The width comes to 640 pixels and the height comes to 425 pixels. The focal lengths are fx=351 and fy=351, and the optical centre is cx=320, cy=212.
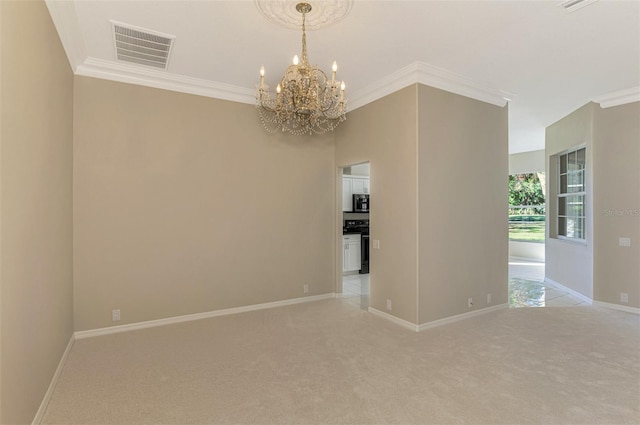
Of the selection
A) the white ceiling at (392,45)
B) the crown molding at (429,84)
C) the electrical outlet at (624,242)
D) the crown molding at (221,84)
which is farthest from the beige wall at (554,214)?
the crown molding at (429,84)

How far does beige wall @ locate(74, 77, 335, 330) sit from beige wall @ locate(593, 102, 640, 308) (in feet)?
12.9

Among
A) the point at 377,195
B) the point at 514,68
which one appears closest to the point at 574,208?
the point at 514,68

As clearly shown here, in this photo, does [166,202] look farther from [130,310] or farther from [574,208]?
[574,208]

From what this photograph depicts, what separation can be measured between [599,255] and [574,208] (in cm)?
126

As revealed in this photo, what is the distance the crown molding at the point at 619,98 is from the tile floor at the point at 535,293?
9.51 feet

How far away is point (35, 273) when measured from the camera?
2293 mm

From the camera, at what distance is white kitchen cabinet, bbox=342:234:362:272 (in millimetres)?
7184

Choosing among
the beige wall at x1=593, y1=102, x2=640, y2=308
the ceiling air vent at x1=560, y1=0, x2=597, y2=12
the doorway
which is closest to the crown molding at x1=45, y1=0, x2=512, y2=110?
the beige wall at x1=593, y1=102, x2=640, y2=308

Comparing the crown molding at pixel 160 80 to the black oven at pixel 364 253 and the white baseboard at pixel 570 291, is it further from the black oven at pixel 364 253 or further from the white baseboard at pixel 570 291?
the white baseboard at pixel 570 291

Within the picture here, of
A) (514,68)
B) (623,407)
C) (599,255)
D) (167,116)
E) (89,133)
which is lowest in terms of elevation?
(623,407)

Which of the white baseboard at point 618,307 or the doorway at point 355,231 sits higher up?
the doorway at point 355,231

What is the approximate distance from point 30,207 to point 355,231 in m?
5.96

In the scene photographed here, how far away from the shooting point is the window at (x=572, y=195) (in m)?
5.83

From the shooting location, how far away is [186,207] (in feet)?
14.1
